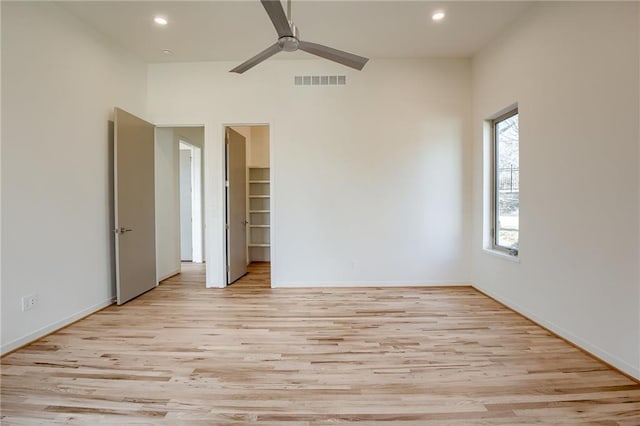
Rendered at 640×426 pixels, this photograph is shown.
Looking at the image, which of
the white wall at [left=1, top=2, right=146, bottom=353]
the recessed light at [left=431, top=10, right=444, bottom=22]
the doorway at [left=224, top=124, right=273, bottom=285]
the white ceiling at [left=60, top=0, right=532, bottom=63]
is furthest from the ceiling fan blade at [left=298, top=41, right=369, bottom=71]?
the white wall at [left=1, top=2, right=146, bottom=353]

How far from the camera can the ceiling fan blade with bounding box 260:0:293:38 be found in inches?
71.1

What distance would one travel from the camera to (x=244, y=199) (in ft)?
17.0

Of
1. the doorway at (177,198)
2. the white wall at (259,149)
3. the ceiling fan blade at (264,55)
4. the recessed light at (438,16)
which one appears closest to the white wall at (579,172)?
the recessed light at (438,16)

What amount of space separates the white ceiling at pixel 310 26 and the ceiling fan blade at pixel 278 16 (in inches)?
41.5

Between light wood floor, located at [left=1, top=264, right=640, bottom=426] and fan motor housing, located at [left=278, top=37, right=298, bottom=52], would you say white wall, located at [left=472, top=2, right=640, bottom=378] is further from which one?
fan motor housing, located at [left=278, top=37, right=298, bottom=52]

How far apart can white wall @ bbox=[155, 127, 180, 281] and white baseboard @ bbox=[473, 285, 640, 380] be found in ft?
→ 16.2

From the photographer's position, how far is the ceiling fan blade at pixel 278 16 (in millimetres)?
1807

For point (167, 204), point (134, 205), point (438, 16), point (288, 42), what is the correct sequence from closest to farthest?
point (288, 42) → point (438, 16) → point (134, 205) → point (167, 204)

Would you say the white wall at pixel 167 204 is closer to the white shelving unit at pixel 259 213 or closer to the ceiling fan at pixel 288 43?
the white shelving unit at pixel 259 213

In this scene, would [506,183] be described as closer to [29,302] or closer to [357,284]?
[357,284]

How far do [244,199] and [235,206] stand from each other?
0.43 meters

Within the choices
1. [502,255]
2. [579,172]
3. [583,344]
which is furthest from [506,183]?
[583,344]

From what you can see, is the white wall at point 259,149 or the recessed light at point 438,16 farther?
the white wall at point 259,149

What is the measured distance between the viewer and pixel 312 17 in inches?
126
